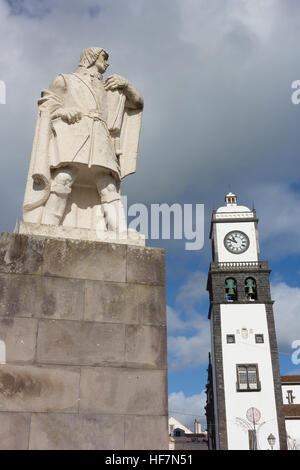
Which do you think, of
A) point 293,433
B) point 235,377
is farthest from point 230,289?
point 293,433

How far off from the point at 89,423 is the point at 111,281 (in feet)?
5.04

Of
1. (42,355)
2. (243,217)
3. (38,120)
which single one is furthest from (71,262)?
(243,217)

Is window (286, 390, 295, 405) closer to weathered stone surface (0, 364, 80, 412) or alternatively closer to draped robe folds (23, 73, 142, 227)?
draped robe folds (23, 73, 142, 227)

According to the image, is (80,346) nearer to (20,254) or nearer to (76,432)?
(76,432)

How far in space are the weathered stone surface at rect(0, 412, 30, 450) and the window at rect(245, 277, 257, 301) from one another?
140ft

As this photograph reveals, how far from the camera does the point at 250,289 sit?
1802 inches

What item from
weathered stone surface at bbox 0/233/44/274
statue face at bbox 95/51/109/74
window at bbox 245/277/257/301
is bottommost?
weathered stone surface at bbox 0/233/44/274

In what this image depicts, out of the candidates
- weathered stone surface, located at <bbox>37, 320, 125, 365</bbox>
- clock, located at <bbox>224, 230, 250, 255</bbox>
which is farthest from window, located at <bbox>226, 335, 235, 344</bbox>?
weathered stone surface, located at <bbox>37, 320, 125, 365</bbox>

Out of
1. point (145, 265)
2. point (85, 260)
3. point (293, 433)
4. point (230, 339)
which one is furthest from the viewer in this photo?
point (293, 433)

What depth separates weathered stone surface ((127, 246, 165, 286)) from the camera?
548 centimetres

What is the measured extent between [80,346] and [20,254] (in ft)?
4.02

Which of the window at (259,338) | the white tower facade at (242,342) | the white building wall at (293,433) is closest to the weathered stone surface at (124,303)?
the white tower facade at (242,342)

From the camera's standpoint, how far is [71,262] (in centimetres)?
531
